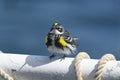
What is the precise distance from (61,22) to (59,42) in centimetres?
1019

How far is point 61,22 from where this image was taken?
1354cm

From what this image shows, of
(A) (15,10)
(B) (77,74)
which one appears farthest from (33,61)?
(A) (15,10)

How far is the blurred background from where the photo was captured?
1177cm

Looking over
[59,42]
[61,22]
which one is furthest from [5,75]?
[61,22]

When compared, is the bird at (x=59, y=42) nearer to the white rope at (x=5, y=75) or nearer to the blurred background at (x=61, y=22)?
the white rope at (x=5, y=75)

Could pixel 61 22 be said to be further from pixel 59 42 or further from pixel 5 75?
pixel 5 75

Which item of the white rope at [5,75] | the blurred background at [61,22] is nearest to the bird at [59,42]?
the white rope at [5,75]

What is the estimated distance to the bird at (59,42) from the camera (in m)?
3.28

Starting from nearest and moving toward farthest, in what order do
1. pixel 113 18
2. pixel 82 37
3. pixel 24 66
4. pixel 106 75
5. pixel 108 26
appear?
pixel 106 75, pixel 24 66, pixel 82 37, pixel 108 26, pixel 113 18

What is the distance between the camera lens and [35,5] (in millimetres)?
17531

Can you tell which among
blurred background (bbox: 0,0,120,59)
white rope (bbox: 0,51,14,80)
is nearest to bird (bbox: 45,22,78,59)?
white rope (bbox: 0,51,14,80)

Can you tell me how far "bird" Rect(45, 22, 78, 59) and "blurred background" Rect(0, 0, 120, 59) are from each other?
259 inches

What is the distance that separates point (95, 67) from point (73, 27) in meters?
11.0

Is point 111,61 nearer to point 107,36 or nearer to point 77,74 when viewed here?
point 77,74
